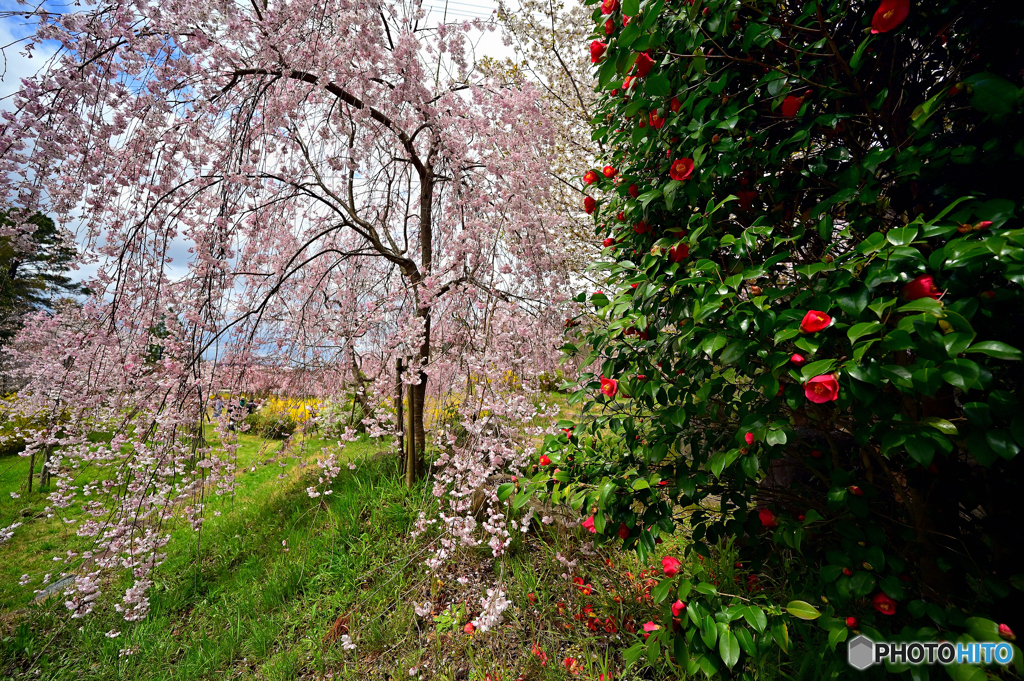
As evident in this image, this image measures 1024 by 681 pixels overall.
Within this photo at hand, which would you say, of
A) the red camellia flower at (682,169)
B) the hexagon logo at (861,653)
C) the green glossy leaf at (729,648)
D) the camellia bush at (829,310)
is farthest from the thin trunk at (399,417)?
the hexagon logo at (861,653)

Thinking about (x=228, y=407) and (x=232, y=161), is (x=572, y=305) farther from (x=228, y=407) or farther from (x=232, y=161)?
(x=228, y=407)

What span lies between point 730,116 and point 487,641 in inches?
114

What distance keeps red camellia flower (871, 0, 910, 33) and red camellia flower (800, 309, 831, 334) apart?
0.76 meters

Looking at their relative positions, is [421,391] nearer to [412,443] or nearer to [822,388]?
[412,443]

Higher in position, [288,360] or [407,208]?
[407,208]

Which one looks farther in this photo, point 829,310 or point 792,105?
Result: point 792,105

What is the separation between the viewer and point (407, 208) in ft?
11.8

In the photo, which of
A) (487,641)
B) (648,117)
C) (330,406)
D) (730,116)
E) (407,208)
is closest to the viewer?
(730,116)

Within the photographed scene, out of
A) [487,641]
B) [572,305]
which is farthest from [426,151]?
[487,641]

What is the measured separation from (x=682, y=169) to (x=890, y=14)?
22.8 inches

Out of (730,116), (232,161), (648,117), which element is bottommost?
(730,116)

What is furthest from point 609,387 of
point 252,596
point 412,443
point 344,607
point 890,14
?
point 252,596

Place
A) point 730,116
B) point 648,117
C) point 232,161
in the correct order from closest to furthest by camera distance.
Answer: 1. point 730,116
2. point 648,117
3. point 232,161

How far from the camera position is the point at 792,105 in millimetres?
1286
